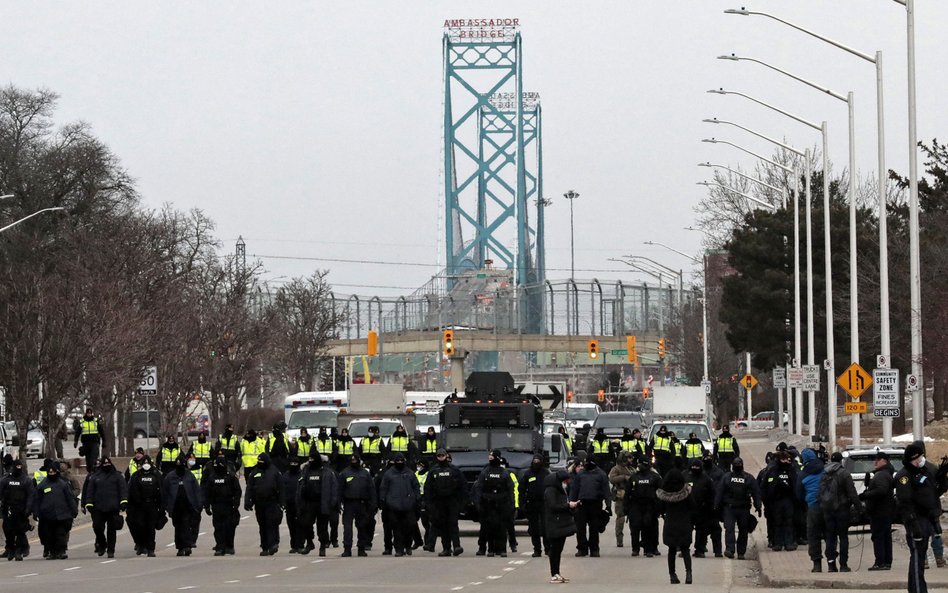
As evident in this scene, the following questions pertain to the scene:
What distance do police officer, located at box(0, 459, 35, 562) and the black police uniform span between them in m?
1.46

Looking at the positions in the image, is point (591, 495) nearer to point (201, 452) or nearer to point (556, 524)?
point (556, 524)

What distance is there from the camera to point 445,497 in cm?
2622

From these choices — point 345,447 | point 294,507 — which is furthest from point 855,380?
point 294,507

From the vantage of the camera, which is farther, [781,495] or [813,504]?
[781,495]

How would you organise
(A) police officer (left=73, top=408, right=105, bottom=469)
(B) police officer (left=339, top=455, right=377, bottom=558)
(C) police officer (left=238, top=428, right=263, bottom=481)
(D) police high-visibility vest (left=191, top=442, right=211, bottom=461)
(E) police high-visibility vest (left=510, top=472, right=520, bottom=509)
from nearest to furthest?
(B) police officer (left=339, top=455, right=377, bottom=558) < (E) police high-visibility vest (left=510, top=472, right=520, bottom=509) < (D) police high-visibility vest (left=191, top=442, right=211, bottom=461) < (C) police officer (left=238, top=428, right=263, bottom=481) < (A) police officer (left=73, top=408, right=105, bottom=469)

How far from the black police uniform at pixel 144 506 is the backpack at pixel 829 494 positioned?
1007 centimetres

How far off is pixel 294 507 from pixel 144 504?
7.32ft

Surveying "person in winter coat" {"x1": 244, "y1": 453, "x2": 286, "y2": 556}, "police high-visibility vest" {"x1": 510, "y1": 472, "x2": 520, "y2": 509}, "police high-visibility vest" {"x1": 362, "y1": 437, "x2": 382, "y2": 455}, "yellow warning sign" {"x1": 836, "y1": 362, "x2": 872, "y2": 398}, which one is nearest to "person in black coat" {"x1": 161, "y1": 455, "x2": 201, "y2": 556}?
"person in winter coat" {"x1": 244, "y1": 453, "x2": 286, "y2": 556}

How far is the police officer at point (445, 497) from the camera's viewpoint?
26.1m

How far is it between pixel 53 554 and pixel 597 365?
99519mm

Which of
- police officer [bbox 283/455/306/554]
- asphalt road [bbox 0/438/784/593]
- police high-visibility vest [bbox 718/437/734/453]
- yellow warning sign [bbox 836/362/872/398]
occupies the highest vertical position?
yellow warning sign [bbox 836/362/872/398]

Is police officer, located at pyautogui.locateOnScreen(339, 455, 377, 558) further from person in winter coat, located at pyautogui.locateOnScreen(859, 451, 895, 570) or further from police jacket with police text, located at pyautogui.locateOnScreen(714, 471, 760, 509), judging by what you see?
person in winter coat, located at pyautogui.locateOnScreen(859, 451, 895, 570)

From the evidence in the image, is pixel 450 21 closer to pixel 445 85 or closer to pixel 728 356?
pixel 445 85

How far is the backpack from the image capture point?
71.3 ft
